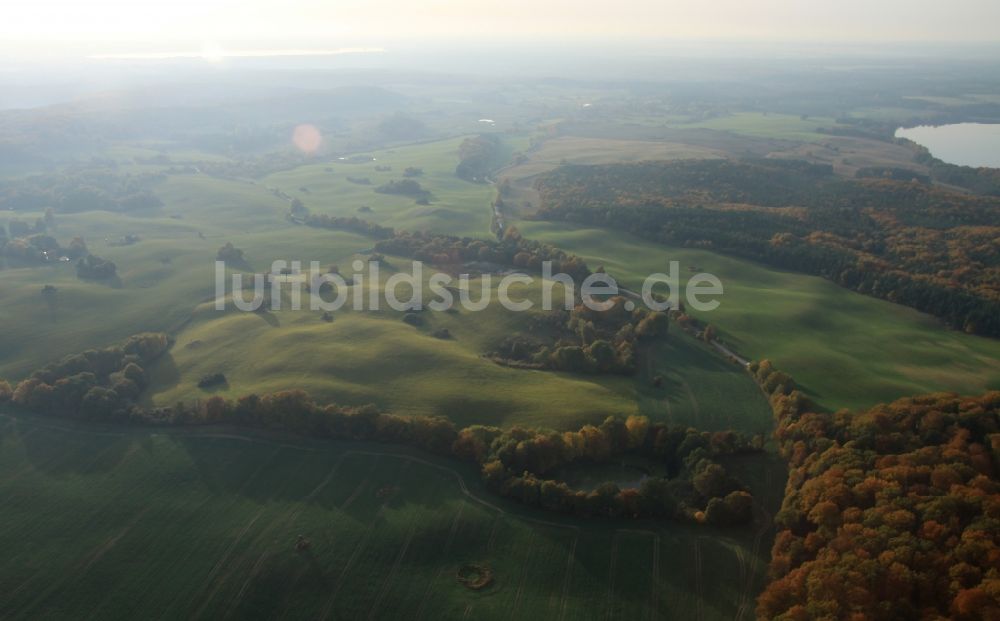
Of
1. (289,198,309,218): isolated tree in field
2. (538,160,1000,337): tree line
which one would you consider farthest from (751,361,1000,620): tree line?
(289,198,309,218): isolated tree in field

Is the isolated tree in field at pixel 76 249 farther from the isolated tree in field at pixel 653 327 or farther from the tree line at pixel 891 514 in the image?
the tree line at pixel 891 514

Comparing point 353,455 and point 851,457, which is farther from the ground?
point 851,457

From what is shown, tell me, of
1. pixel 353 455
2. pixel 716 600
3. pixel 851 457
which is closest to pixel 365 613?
pixel 353 455

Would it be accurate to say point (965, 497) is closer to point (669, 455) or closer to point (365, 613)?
point (669, 455)

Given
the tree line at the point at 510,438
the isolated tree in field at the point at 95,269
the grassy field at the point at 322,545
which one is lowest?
the grassy field at the point at 322,545

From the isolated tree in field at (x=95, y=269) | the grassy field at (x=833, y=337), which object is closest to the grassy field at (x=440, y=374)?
the grassy field at (x=833, y=337)

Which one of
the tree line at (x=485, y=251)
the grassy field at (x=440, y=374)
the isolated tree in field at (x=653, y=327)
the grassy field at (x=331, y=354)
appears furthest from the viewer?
the tree line at (x=485, y=251)
